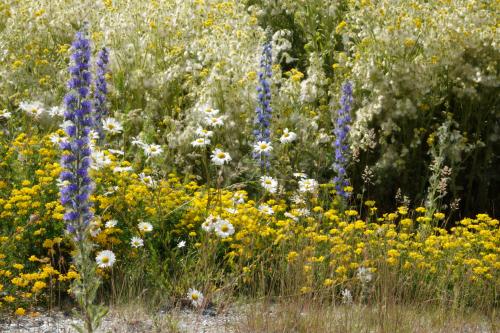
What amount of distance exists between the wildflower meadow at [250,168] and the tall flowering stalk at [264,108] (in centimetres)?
2

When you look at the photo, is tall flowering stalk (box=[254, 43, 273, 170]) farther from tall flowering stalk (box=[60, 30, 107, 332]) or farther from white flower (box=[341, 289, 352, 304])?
tall flowering stalk (box=[60, 30, 107, 332])

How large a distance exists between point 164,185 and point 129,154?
1409 millimetres

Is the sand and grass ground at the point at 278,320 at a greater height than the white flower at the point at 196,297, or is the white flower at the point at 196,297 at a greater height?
the white flower at the point at 196,297

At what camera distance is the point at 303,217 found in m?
5.37

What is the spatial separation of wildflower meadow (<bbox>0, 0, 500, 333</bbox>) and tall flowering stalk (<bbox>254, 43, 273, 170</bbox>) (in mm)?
21

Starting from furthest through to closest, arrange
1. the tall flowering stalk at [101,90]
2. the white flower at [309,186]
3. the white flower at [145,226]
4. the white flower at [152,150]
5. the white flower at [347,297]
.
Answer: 1. the tall flowering stalk at [101,90]
2. the white flower at [309,186]
3. the white flower at [152,150]
4. the white flower at [145,226]
5. the white flower at [347,297]

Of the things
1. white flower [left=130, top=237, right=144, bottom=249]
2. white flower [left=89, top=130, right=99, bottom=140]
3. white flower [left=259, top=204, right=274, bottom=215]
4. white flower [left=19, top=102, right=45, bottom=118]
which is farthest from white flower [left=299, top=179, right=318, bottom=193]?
white flower [left=19, top=102, right=45, bottom=118]

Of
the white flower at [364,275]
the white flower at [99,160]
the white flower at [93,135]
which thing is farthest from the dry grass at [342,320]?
the white flower at [93,135]

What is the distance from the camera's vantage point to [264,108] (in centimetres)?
601

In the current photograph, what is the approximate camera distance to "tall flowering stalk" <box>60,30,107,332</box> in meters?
3.21

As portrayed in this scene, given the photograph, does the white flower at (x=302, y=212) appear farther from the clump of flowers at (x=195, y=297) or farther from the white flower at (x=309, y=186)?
the clump of flowers at (x=195, y=297)

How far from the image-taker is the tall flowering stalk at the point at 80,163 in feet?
10.5

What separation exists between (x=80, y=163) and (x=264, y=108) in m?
2.85

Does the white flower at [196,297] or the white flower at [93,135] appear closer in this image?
the white flower at [196,297]
